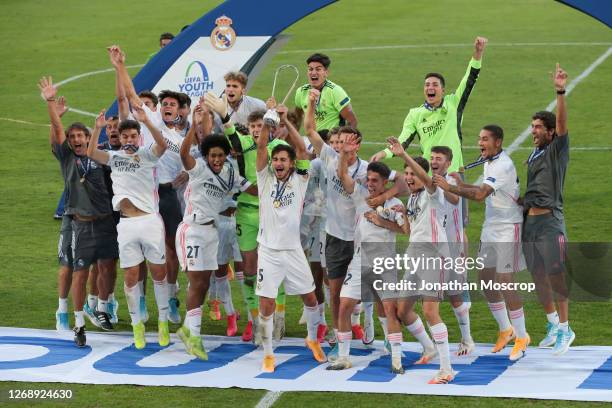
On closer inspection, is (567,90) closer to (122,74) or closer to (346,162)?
(122,74)

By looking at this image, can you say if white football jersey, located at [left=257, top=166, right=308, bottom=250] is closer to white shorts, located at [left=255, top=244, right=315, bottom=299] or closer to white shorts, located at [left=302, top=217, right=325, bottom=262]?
white shorts, located at [left=255, top=244, right=315, bottom=299]

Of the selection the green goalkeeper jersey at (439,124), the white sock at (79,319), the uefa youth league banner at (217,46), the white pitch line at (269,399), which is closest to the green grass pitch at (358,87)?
the white pitch line at (269,399)

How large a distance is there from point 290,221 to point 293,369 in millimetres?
1262

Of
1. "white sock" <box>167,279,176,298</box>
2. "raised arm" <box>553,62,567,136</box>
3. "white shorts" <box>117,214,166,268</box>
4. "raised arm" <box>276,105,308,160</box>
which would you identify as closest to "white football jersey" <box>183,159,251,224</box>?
"white shorts" <box>117,214,166,268</box>

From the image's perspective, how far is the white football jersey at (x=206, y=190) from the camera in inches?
451

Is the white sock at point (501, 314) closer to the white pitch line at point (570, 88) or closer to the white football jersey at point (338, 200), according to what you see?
the white football jersey at point (338, 200)

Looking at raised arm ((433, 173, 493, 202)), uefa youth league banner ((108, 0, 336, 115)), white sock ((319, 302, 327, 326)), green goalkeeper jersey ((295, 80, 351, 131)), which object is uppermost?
uefa youth league banner ((108, 0, 336, 115))

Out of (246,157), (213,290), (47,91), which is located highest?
(47,91)

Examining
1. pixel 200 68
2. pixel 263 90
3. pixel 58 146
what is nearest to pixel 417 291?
pixel 58 146

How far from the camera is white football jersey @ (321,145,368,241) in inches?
440

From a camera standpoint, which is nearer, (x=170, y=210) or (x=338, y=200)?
(x=338, y=200)

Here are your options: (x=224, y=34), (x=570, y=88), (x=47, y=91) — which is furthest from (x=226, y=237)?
(x=570, y=88)

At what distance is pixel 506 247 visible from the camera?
1128 cm

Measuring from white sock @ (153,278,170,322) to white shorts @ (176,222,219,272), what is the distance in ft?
1.25
